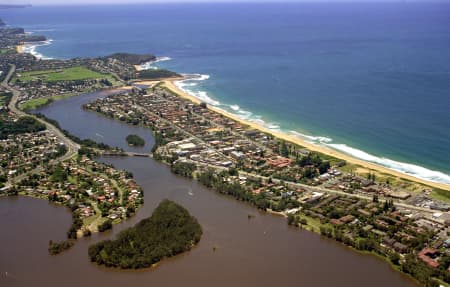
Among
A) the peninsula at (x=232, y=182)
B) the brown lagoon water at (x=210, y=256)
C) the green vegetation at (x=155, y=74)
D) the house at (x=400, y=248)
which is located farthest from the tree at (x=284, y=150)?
the green vegetation at (x=155, y=74)

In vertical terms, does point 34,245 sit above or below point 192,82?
below

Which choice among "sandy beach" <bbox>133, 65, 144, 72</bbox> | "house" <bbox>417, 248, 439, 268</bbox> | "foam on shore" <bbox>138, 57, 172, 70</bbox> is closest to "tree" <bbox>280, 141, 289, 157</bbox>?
"house" <bbox>417, 248, 439, 268</bbox>

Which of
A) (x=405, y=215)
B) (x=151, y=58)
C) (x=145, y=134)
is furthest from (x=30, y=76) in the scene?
(x=405, y=215)

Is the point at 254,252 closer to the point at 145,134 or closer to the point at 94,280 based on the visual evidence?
the point at 94,280

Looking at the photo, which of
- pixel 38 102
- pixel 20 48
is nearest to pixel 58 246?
pixel 38 102

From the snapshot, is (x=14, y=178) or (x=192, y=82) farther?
(x=192, y=82)

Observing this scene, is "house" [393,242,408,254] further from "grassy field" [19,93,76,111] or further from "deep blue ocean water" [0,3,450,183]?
"grassy field" [19,93,76,111]
